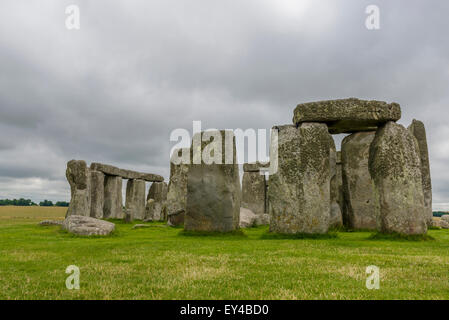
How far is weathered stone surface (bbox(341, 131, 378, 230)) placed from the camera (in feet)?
42.6

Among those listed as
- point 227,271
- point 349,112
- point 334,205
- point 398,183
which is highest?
point 349,112

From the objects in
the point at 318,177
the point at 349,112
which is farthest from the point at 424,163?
the point at 318,177

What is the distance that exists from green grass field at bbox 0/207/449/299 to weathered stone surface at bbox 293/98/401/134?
11.5ft

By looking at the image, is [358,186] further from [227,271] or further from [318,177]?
[227,271]

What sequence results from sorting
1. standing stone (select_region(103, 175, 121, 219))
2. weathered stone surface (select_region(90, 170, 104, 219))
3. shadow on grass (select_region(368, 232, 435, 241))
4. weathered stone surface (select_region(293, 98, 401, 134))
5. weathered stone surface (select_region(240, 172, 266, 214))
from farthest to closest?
1. standing stone (select_region(103, 175, 121, 219))
2. weathered stone surface (select_region(240, 172, 266, 214))
3. weathered stone surface (select_region(90, 170, 104, 219))
4. weathered stone surface (select_region(293, 98, 401, 134))
5. shadow on grass (select_region(368, 232, 435, 241))

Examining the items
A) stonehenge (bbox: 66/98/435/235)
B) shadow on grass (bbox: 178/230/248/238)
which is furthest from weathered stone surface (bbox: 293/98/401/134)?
shadow on grass (bbox: 178/230/248/238)

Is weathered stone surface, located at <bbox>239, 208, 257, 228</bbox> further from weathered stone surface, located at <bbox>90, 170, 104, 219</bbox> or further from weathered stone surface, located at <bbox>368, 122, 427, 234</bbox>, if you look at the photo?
weathered stone surface, located at <bbox>90, 170, 104, 219</bbox>

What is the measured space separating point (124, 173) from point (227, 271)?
20643mm

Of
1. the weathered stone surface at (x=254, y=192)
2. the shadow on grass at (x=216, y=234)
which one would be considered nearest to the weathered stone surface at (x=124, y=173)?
the weathered stone surface at (x=254, y=192)

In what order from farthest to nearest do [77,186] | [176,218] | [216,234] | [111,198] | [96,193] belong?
[111,198] → [96,193] → [77,186] → [176,218] → [216,234]

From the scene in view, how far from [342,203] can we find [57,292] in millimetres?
11756

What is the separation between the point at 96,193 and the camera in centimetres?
2183
